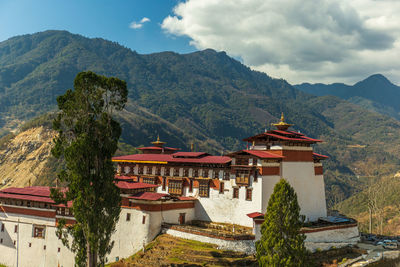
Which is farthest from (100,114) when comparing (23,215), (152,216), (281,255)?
(23,215)

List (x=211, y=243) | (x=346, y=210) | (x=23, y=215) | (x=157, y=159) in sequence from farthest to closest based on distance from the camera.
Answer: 1. (x=346, y=210)
2. (x=157, y=159)
3. (x=23, y=215)
4. (x=211, y=243)

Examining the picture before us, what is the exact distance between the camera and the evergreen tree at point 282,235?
32344 millimetres

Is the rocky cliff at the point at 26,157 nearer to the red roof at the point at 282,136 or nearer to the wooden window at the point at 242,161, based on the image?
the wooden window at the point at 242,161

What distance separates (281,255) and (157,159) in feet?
103

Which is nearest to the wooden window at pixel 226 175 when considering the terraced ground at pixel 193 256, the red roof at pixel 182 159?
the red roof at pixel 182 159

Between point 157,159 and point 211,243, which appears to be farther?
point 157,159

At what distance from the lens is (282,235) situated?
33.4 metres

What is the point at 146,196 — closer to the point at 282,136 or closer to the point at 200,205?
the point at 200,205

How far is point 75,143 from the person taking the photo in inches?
1304

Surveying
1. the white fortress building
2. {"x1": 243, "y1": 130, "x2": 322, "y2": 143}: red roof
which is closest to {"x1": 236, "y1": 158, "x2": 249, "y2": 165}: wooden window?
the white fortress building

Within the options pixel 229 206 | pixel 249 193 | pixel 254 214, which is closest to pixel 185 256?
pixel 254 214

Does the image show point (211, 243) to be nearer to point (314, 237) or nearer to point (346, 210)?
point (314, 237)

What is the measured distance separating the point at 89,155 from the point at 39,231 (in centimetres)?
2245

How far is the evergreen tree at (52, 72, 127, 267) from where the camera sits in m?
33.5
